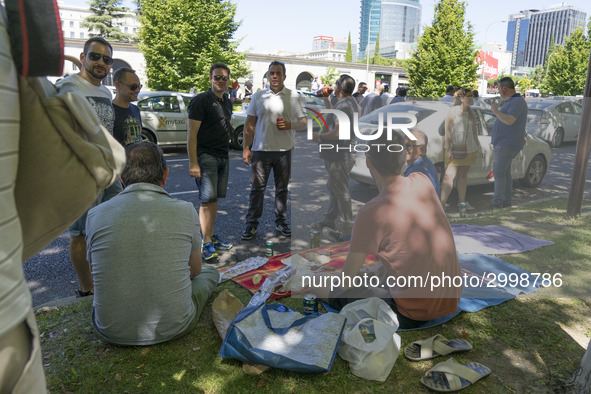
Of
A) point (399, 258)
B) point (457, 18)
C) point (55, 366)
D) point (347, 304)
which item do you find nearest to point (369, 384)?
point (347, 304)

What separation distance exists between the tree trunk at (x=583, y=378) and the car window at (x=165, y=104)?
33.8 feet

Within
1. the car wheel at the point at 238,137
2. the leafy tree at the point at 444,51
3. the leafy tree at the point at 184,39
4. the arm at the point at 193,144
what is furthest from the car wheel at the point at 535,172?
the leafy tree at the point at 184,39

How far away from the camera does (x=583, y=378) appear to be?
2.38 metres

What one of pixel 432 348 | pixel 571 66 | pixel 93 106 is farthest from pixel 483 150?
pixel 571 66

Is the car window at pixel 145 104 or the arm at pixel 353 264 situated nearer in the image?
the arm at pixel 353 264

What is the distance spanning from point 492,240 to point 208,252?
2.86 metres

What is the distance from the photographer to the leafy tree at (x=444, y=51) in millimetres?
17969

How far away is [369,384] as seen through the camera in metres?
2.56

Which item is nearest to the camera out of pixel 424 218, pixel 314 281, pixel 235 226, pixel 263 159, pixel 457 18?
pixel 424 218

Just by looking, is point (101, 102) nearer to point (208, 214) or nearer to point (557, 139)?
point (208, 214)

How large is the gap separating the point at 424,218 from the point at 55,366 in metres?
2.57

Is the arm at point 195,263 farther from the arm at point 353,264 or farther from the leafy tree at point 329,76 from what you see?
the leafy tree at point 329,76

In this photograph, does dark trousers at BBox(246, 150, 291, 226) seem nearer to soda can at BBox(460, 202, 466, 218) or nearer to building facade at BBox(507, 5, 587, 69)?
soda can at BBox(460, 202, 466, 218)

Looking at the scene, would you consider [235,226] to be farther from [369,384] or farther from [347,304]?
[369,384]
